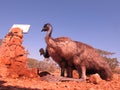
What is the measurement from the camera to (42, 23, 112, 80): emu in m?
Result: 10.6

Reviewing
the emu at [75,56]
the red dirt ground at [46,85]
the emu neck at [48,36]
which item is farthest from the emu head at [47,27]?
the red dirt ground at [46,85]

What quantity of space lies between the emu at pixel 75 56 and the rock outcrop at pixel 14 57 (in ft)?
3.50

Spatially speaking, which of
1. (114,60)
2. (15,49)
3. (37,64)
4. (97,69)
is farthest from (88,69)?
(37,64)

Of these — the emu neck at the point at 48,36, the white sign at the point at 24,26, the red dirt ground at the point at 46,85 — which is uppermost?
the white sign at the point at 24,26

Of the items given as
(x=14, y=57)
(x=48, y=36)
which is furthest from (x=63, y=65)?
(x=14, y=57)

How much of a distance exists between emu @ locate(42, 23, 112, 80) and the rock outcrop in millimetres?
1067

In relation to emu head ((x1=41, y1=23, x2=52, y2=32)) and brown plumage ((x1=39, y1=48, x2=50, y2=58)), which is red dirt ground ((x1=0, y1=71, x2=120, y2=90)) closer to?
brown plumage ((x1=39, y1=48, x2=50, y2=58))

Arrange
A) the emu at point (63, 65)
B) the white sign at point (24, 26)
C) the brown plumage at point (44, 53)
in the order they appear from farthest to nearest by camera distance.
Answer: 1. the brown plumage at point (44, 53)
2. the emu at point (63, 65)
3. the white sign at point (24, 26)

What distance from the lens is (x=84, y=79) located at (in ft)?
34.7

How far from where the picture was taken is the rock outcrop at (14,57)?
31.6ft

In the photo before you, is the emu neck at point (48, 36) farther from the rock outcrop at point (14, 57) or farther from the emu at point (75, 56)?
the rock outcrop at point (14, 57)

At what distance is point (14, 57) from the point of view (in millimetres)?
10062

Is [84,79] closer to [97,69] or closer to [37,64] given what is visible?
[97,69]

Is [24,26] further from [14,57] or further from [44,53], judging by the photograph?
[44,53]
